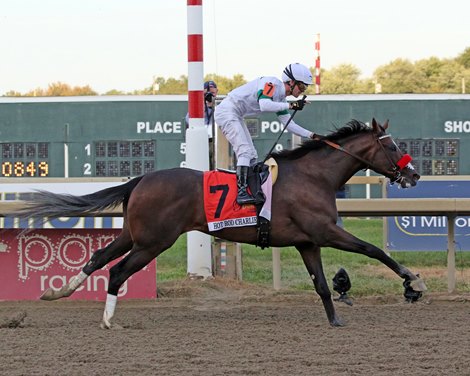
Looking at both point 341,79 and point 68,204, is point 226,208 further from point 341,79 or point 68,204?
point 341,79

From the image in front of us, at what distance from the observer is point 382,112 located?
17297mm

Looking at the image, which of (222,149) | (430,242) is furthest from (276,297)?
(430,242)

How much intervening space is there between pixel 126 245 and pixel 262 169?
1231mm

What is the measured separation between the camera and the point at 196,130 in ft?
31.4

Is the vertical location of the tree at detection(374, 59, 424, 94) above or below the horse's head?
above

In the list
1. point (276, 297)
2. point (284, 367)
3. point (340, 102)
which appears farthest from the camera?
point (340, 102)

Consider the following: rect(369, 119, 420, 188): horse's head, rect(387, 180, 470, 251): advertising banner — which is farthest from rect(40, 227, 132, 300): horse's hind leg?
rect(387, 180, 470, 251): advertising banner

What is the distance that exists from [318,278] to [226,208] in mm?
909

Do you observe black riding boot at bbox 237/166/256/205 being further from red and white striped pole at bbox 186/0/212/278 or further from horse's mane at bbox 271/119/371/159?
red and white striped pole at bbox 186/0/212/278

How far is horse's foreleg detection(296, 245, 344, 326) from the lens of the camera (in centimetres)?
705

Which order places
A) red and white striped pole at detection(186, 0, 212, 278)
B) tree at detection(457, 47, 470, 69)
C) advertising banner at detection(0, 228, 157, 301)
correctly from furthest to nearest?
tree at detection(457, 47, 470, 69), red and white striped pole at detection(186, 0, 212, 278), advertising banner at detection(0, 228, 157, 301)

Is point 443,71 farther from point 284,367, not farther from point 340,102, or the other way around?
point 284,367

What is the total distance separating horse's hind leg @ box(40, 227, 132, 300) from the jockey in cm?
97

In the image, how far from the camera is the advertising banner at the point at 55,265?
8555mm
